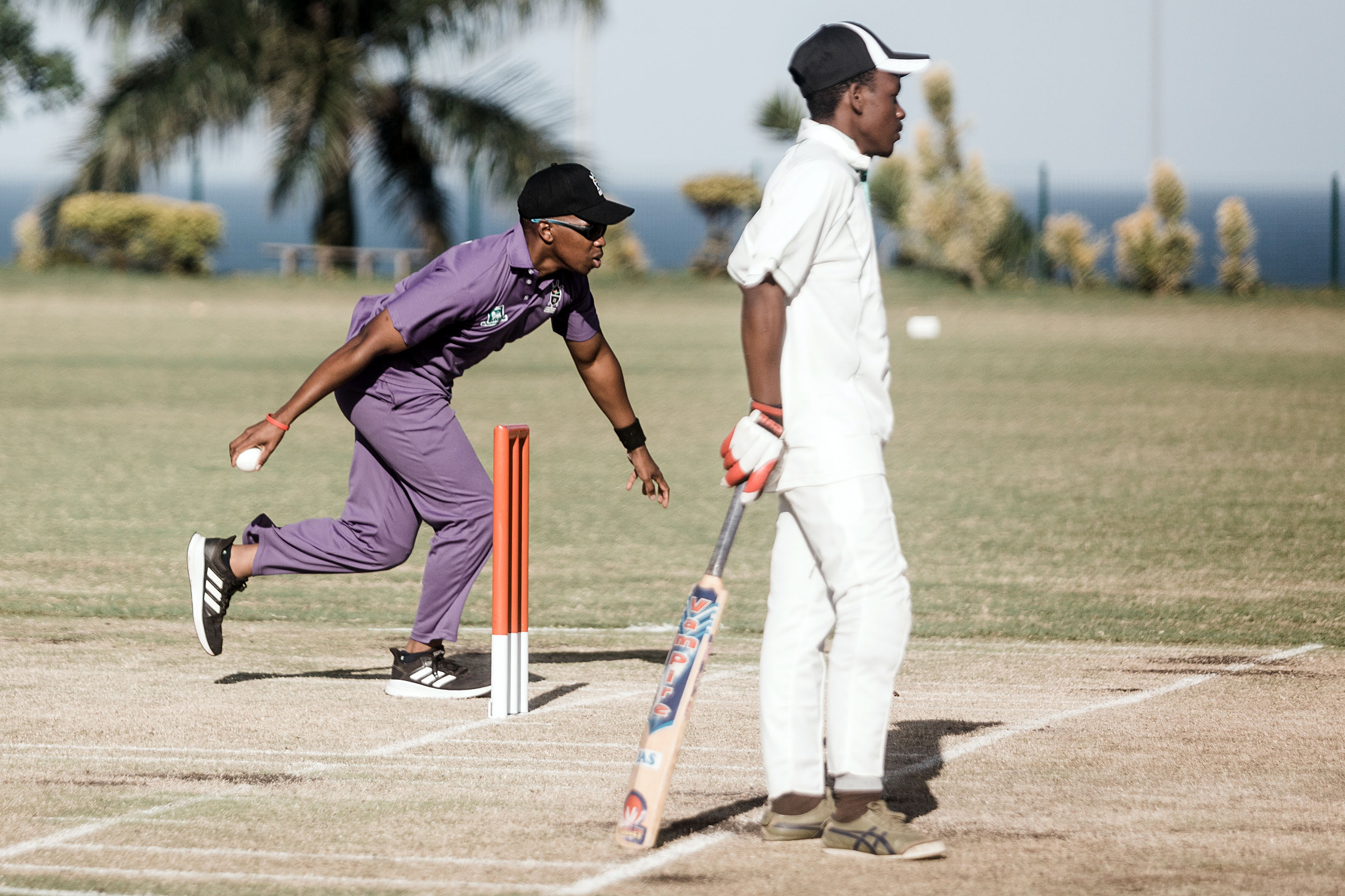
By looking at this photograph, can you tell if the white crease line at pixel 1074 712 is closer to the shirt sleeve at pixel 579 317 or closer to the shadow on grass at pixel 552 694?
the shadow on grass at pixel 552 694

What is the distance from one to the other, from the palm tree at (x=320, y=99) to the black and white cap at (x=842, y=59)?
28867 mm

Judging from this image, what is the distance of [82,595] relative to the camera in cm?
912

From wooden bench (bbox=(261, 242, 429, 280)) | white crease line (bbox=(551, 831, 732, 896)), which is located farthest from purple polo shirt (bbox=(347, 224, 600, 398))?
wooden bench (bbox=(261, 242, 429, 280))

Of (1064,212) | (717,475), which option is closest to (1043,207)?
(1064,212)

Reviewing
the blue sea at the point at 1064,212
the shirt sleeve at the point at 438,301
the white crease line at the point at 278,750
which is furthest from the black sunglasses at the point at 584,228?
the blue sea at the point at 1064,212

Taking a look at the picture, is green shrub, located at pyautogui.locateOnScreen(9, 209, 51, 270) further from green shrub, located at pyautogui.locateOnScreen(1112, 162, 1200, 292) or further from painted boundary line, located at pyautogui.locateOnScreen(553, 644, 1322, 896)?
painted boundary line, located at pyautogui.locateOnScreen(553, 644, 1322, 896)

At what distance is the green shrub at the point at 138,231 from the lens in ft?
111

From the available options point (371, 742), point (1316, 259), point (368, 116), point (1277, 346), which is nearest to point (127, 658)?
point (371, 742)

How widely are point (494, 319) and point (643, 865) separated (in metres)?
2.51

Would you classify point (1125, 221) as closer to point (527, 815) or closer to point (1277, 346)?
point (1277, 346)

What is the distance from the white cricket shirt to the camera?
15.5 ft

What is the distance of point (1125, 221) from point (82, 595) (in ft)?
97.6

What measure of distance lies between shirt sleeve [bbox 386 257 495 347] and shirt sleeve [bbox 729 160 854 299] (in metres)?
1.96

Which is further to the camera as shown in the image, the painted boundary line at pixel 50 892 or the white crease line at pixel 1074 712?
the white crease line at pixel 1074 712
